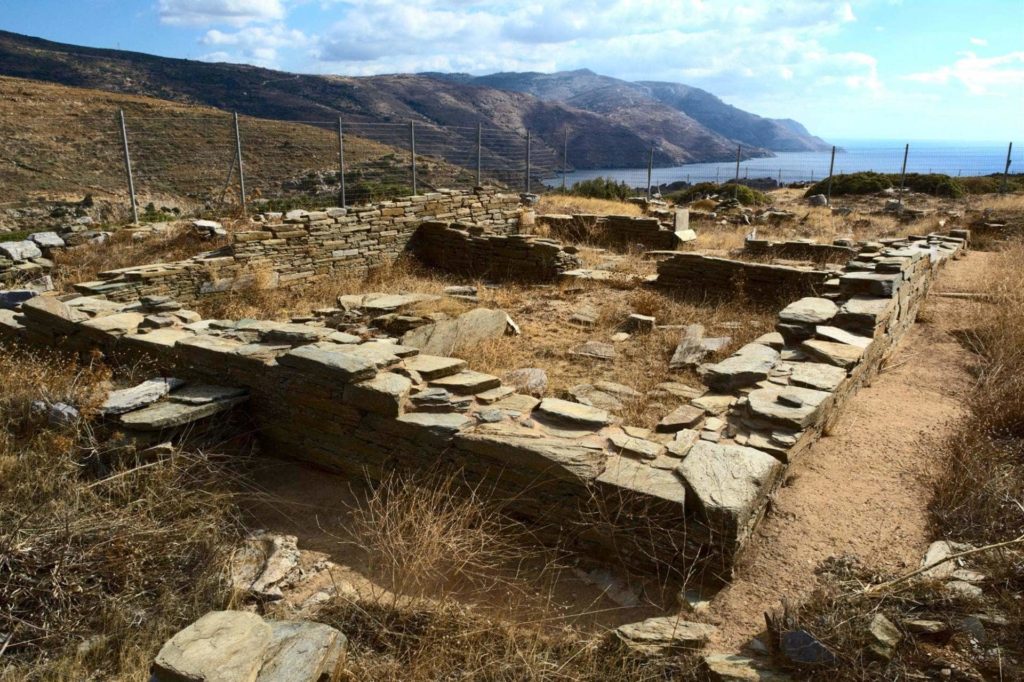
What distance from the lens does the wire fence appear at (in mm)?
15031

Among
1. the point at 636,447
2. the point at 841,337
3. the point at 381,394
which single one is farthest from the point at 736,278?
the point at 381,394

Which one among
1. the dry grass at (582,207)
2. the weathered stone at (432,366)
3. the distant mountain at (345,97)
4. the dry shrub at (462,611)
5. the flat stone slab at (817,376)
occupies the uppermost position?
the distant mountain at (345,97)

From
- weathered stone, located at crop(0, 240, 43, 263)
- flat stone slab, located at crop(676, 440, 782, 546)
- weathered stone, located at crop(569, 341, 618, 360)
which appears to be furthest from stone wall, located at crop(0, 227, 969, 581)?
weathered stone, located at crop(0, 240, 43, 263)

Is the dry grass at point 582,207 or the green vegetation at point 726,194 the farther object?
the green vegetation at point 726,194

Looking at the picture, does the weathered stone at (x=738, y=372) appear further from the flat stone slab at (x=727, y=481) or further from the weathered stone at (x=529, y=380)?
the weathered stone at (x=529, y=380)

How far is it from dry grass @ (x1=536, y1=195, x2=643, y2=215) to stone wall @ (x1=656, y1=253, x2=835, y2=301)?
273 inches

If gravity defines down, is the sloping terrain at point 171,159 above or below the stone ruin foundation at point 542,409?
above

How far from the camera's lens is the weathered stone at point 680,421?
13.5 ft

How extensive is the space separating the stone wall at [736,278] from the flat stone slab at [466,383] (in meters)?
5.11

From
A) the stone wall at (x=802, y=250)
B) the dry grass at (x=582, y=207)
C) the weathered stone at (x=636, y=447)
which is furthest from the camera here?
the dry grass at (x=582, y=207)

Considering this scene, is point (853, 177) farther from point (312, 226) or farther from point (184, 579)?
point (184, 579)

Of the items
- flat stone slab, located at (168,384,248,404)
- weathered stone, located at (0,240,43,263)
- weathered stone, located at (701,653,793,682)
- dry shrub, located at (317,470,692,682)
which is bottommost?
dry shrub, located at (317,470,692,682)

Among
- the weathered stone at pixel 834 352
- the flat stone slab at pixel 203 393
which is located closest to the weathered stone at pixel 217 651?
the flat stone slab at pixel 203 393

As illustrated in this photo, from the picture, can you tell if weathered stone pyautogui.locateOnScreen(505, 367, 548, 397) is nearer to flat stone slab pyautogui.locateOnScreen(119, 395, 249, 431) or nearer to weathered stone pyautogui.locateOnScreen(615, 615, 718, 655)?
flat stone slab pyautogui.locateOnScreen(119, 395, 249, 431)
